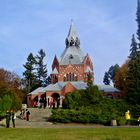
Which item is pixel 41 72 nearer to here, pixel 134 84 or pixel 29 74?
pixel 29 74

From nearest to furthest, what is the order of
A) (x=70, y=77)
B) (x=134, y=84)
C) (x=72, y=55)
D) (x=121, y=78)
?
1. (x=134, y=84)
2. (x=121, y=78)
3. (x=70, y=77)
4. (x=72, y=55)

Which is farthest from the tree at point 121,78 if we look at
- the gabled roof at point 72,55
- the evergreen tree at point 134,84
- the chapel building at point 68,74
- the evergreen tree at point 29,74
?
the evergreen tree at point 134,84

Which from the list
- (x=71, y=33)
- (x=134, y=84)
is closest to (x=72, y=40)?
(x=71, y=33)

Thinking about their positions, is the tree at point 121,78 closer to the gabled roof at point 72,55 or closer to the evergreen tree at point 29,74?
the gabled roof at point 72,55

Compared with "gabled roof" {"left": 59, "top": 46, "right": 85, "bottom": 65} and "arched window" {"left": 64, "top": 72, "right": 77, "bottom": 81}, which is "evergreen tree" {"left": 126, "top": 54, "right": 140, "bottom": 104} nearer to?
"arched window" {"left": 64, "top": 72, "right": 77, "bottom": 81}

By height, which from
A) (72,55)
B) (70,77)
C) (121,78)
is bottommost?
(121,78)

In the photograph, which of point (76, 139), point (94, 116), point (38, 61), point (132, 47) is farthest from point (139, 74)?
point (38, 61)

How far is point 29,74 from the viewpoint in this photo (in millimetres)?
100438

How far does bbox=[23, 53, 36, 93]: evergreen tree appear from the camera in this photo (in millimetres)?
100438

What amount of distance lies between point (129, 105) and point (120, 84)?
144 feet

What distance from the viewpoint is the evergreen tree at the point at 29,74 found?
3954 inches

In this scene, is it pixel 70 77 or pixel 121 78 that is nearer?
pixel 121 78

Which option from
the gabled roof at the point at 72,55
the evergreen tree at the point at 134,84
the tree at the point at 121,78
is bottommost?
the evergreen tree at the point at 134,84

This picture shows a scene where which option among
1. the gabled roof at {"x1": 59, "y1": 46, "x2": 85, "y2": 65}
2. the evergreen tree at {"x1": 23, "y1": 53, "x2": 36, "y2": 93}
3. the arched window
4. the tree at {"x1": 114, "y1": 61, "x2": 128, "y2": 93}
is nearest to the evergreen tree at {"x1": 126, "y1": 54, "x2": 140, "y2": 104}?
the tree at {"x1": 114, "y1": 61, "x2": 128, "y2": 93}
